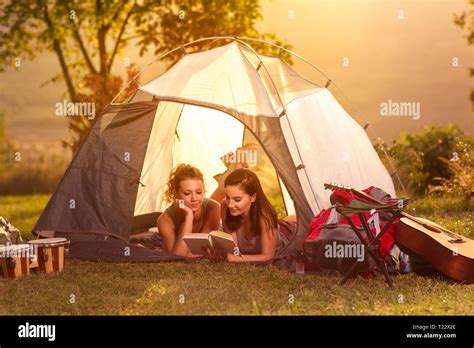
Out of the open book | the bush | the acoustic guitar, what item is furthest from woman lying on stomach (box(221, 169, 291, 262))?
the bush

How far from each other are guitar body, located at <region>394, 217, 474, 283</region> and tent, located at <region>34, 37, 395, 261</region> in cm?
90

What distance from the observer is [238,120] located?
682cm

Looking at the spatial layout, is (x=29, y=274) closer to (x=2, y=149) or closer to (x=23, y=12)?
(x=23, y=12)

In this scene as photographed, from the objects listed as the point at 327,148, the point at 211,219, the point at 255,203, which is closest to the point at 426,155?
the point at 327,148

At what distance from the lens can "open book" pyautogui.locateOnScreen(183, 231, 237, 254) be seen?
6172 mm

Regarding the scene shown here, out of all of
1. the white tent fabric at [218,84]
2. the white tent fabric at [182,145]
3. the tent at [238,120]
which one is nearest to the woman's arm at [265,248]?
the tent at [238,120]

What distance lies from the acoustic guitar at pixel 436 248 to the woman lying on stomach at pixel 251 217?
84cm

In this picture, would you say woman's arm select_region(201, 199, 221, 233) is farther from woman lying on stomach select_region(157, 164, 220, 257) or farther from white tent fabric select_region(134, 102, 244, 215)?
white tent fabric select_region(134, 102, 244, 215)

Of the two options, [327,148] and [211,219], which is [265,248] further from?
[327,148]

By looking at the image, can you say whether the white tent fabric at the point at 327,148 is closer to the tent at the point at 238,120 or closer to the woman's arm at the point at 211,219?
the tent at the point at 238,120

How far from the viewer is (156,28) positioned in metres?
13.1

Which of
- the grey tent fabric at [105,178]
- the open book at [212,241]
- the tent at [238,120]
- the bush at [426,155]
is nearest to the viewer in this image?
the open book at [212,241]

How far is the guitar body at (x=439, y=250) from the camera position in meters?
5.64

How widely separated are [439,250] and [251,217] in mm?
1697
